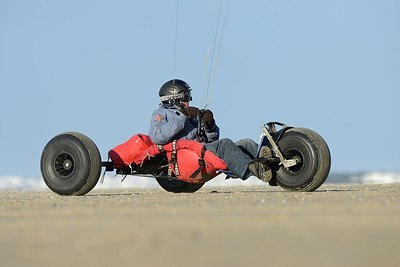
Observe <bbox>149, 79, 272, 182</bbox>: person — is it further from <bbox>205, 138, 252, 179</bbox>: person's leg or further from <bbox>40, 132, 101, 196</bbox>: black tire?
<bbox>40, 132, 101, 196</bbox>: black tire

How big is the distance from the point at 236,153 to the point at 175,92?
160 centimetres

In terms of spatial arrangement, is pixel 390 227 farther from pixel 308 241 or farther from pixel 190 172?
pixel 190 172

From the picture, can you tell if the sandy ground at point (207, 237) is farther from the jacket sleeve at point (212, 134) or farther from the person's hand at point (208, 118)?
the jacket sleeve at point (212, 134)

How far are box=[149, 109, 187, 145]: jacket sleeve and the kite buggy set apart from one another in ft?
0.43

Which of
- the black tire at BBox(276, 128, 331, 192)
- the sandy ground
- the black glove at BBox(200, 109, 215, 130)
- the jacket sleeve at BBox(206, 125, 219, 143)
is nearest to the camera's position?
the sandy ground

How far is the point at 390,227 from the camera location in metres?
7.18

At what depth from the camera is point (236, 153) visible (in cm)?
1390

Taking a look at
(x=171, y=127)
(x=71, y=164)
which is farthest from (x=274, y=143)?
(x=71, y=164)

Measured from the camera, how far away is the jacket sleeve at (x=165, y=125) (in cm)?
1427

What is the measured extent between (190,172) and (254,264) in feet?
28.6

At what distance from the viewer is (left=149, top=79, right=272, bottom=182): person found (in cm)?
1377

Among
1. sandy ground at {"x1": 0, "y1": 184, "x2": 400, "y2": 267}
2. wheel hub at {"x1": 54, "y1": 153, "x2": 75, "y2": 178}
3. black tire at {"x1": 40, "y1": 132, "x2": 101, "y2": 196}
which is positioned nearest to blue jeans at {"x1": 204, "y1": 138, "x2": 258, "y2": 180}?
black tire at {"x1": 40, "y1": 132, "x2": 101, "y2": 196}

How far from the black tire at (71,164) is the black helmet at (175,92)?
1.27m

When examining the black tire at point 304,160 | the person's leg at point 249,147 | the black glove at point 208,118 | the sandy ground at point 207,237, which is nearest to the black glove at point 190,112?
the black glove at point 208,118
